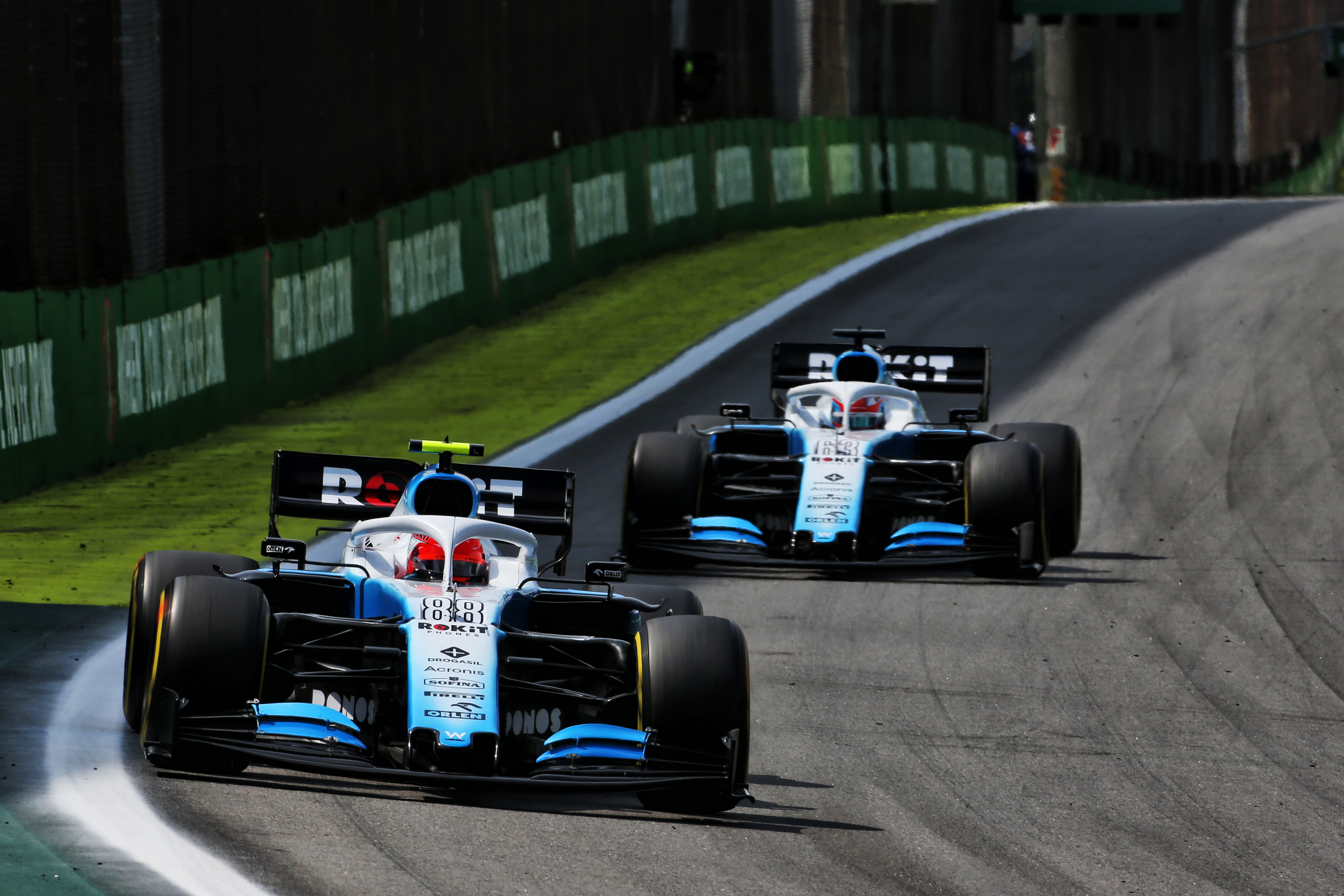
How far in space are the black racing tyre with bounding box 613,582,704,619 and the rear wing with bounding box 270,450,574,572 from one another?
3.04ft

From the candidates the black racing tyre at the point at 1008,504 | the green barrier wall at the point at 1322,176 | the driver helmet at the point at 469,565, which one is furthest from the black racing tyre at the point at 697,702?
the green barrier wall at the point at 1322,176

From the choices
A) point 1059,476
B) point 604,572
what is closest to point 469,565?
point 604,572

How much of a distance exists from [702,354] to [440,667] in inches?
600

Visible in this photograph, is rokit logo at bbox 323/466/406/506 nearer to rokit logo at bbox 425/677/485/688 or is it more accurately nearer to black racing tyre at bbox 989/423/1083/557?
rokit logo at bbox 425/677/485/688

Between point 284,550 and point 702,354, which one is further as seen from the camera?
point 702,354

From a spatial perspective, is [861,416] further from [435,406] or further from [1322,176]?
[1322,176]

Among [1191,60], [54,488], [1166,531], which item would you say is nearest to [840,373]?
[1166,531]

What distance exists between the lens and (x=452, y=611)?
8570mm

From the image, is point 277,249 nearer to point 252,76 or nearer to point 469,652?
point 252,76

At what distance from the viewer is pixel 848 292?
26.8m

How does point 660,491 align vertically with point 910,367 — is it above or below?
below

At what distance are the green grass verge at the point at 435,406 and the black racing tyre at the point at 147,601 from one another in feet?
9.78

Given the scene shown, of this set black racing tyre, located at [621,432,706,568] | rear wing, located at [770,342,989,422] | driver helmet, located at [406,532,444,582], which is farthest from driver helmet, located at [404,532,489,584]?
rear wing, located at [770,342,989,422]

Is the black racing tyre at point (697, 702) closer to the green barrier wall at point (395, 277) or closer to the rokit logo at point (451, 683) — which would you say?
the rokit logo at point (451, 683)
